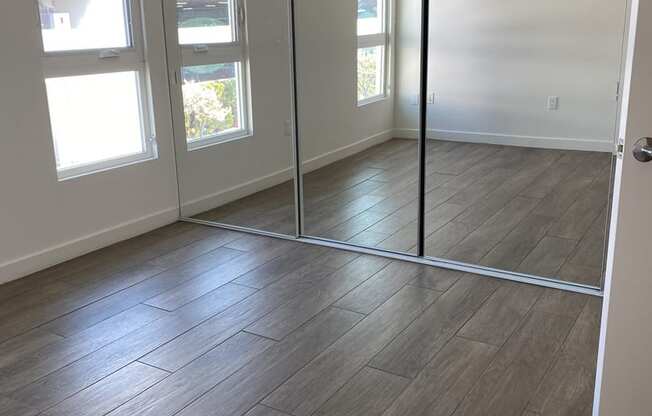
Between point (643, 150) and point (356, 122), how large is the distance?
2235 millimetres

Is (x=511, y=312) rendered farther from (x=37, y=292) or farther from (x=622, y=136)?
(x=37, y=292)

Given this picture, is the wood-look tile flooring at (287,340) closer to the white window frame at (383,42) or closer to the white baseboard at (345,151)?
the white baseboard at (345,151)

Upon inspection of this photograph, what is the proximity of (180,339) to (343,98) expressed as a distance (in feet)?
5.75

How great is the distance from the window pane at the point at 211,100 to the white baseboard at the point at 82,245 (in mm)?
592

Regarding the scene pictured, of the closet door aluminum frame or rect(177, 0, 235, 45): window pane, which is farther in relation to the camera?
rect(177, 0, 235, 45): window pane

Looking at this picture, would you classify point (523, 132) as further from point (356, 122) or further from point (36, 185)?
point (36, 185)

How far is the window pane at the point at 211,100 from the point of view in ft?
13.3

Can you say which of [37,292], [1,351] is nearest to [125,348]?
[1,351]

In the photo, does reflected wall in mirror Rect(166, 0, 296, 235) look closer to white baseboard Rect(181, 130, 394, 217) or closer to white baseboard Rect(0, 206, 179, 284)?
white baseboard Rect(181, 130, 394, 217)

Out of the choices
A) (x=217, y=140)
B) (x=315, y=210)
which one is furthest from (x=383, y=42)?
(x=217, y=140)

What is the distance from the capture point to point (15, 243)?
3.39 m

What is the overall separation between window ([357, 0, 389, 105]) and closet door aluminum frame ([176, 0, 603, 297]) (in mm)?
249

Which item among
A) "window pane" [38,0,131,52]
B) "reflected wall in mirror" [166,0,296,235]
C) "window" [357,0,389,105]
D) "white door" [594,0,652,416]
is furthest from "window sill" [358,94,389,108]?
"white door" [594,0,652,416]

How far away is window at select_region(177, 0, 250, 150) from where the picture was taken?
397 cm
